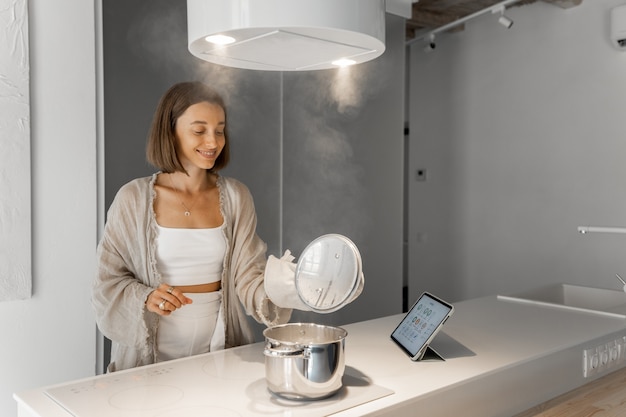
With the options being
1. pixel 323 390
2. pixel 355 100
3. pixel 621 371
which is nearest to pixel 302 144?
pixel 355 100

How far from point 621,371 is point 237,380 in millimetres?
1175

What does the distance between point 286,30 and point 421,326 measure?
826 mm

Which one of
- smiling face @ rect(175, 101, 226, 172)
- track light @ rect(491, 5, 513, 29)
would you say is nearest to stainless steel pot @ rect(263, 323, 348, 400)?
smiling face @ rect(175, 101, 226, 172)

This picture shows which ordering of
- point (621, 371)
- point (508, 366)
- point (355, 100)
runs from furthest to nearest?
1. point (355, 100)
2. point (621, 371)
3. point (508, 366)

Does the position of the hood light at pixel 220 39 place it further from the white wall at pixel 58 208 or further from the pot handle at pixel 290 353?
the white wall at pixel 58 208

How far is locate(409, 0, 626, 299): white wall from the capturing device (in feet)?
12.4

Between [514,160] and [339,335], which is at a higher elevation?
[514,160]

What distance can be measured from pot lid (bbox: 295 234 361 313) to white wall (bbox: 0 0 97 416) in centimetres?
111

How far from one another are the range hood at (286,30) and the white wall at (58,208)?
880 millimetres

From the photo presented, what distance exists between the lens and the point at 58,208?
77.0 inches

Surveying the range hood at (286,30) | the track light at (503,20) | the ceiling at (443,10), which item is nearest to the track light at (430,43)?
the ceiling at (443,10)

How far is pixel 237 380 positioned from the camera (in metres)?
1.30

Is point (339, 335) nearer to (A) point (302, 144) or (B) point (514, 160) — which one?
(A) point (302, 144)

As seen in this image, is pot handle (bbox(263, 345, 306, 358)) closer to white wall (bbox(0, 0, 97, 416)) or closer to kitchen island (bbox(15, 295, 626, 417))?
kitchen island (bbox(15, 295, 626, 417))
